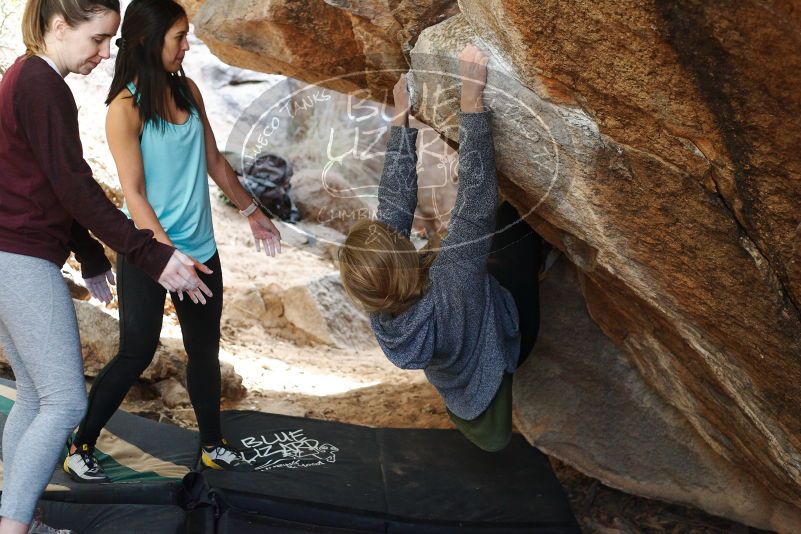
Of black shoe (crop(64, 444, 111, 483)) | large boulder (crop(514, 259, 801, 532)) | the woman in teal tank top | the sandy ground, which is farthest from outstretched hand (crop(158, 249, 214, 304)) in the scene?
the sandy ground

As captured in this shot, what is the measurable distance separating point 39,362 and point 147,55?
987 millimetres

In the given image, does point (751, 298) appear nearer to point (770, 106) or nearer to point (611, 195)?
point (611, 195)

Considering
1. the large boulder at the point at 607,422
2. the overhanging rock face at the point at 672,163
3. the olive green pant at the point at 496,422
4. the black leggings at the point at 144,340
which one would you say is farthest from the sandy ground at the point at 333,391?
the black leggings at the point at 144,340

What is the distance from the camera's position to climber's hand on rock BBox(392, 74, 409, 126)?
2.49 metres

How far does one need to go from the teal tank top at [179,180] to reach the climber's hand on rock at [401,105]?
677 mm

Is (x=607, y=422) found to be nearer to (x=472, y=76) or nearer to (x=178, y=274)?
(x=472, y=76)

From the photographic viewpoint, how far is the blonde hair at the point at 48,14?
2129mm

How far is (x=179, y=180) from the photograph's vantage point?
2.69m

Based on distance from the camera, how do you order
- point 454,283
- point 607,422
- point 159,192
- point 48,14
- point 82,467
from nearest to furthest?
1. point 48,14
2. point 454,283
3. point 159,192
4. point 82,467
5. point 607,422

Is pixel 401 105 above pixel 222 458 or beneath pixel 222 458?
above

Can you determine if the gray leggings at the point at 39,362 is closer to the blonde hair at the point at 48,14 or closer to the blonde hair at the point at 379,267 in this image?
the blonde hair at the point at 48,14

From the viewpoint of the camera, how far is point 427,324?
8.16 feet

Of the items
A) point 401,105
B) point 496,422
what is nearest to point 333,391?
point 496,422

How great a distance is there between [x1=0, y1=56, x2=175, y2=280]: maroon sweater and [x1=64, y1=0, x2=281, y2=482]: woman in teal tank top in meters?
0.24
